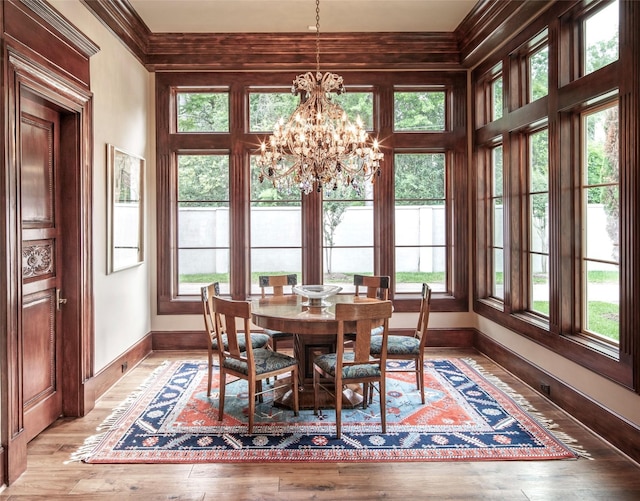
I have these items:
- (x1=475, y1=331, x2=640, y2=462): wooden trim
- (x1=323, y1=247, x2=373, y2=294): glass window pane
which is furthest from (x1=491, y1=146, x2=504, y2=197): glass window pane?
(x1=475, y1=331, x2=640, y2=462): wooden trim

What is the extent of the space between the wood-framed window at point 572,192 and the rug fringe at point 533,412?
495 millimetres

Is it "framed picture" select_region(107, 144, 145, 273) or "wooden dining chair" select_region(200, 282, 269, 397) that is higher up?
"framed picture" select_region(107, 144, 145, 273)

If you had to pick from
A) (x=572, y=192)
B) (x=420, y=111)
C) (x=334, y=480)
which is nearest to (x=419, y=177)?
(x=420, y=111)

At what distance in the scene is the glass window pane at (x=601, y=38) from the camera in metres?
3.18

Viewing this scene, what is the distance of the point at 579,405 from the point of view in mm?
3387

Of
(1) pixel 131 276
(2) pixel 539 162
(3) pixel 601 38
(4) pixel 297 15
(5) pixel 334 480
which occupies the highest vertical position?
(4) pixel 297 15

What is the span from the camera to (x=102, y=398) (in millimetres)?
3906

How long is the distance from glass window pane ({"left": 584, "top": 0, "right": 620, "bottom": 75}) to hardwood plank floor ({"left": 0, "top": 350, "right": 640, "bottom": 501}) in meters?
2.65

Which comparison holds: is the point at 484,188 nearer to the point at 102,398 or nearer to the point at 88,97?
the point at 88,97

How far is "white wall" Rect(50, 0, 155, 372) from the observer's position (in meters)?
3.91

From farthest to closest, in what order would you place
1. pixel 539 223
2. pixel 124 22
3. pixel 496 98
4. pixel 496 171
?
pixel 496 171 < pixel 496 98 < pixel 124 22 < pixel 539 223

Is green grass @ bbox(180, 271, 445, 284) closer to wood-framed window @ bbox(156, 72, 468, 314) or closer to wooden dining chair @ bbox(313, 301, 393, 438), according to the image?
wood-framed window @ bbox(156, 72, 468, 314)

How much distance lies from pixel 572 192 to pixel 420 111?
2.42 m

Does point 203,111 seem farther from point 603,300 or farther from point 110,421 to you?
point 603,300
